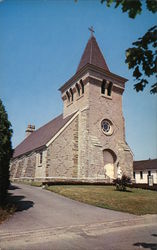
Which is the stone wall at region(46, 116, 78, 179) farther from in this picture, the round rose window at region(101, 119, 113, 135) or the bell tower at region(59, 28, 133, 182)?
the round rose window at region(101, 119, 113, 135)

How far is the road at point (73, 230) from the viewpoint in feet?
20.7

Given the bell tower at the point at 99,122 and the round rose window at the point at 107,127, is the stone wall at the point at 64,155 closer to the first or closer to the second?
the bell tower at the point at 99,122

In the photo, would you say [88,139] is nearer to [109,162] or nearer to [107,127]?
[107,127]

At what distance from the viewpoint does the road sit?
6.32 meters

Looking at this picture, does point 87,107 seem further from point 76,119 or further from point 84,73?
point 84,73

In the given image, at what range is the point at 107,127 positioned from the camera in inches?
1177

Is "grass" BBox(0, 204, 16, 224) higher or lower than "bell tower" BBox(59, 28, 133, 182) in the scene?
lower

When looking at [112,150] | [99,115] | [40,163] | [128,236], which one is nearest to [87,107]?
[99,115]

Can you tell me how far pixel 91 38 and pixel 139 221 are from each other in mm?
34403

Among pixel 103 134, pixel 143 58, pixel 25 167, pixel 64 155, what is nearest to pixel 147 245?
pixel 143 58

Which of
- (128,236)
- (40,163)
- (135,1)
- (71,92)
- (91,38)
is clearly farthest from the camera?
(91,38)

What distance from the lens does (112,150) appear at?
94.2 feet

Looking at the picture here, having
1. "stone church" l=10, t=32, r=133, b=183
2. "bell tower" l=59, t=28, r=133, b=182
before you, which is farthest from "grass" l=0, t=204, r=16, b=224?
"bell tower" l=59, t=28, r=133, b=182

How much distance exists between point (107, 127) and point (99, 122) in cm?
197
